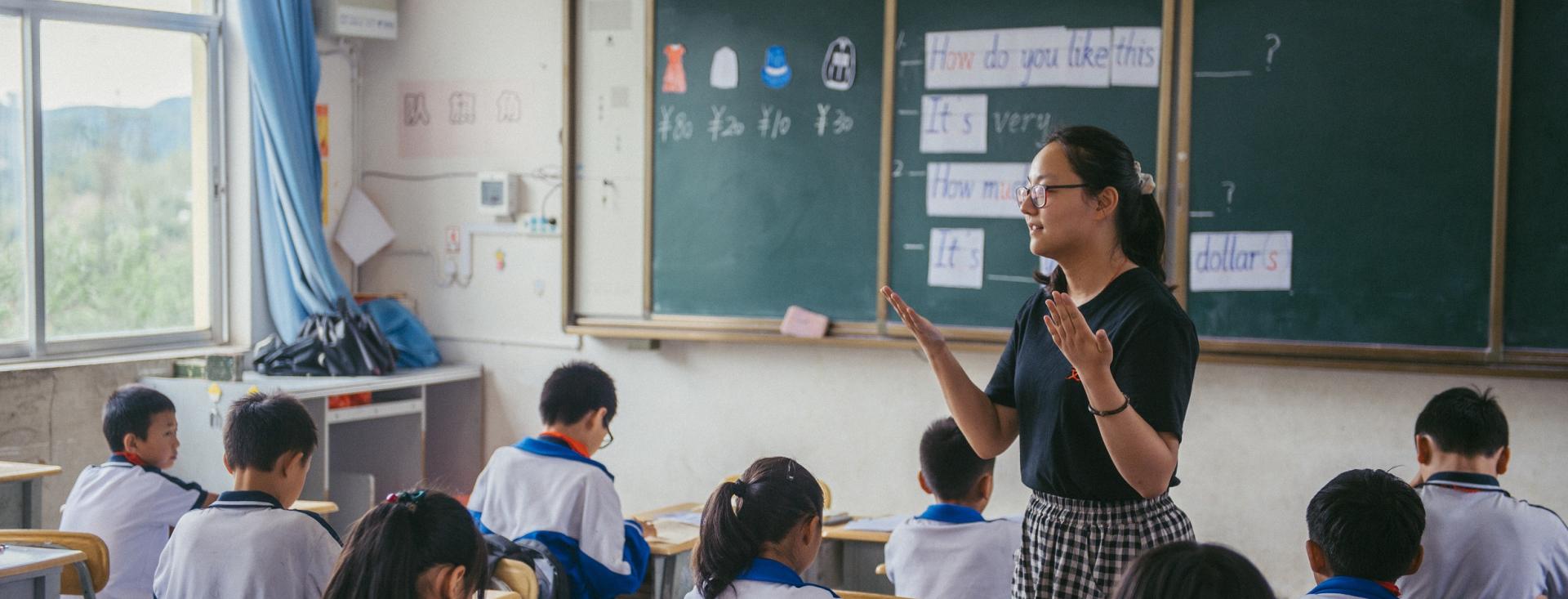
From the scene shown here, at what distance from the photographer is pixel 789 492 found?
86.3 inches

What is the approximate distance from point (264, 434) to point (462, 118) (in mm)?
2787

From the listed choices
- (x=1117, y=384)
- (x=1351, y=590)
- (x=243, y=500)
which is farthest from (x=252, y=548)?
(x=1351, y=590)

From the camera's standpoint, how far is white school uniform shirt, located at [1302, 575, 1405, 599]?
214 centimetres

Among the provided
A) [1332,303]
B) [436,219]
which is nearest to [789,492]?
[1332,303]

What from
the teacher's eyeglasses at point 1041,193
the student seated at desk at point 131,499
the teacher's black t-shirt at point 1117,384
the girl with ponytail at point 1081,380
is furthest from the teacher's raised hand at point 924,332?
the student seated at desk at point 131,499

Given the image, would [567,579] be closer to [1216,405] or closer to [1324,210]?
[1216,405]

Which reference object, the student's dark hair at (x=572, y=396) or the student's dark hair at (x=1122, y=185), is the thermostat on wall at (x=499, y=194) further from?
the student's dark hair at (x=1122, y=185)

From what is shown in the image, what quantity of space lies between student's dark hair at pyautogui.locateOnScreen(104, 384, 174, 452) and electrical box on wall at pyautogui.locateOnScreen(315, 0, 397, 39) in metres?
2.18

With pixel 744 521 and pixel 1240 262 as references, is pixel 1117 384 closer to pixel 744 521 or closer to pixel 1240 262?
pixel 744 521

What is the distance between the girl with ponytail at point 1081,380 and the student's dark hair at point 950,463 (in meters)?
0.82

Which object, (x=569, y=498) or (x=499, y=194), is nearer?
(x=569, y=498)

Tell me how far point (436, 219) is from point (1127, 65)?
108 inches

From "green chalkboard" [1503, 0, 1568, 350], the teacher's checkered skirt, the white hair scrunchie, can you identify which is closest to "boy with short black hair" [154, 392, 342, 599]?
the teacher's checkered skirt

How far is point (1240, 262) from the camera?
4023 millimetres
